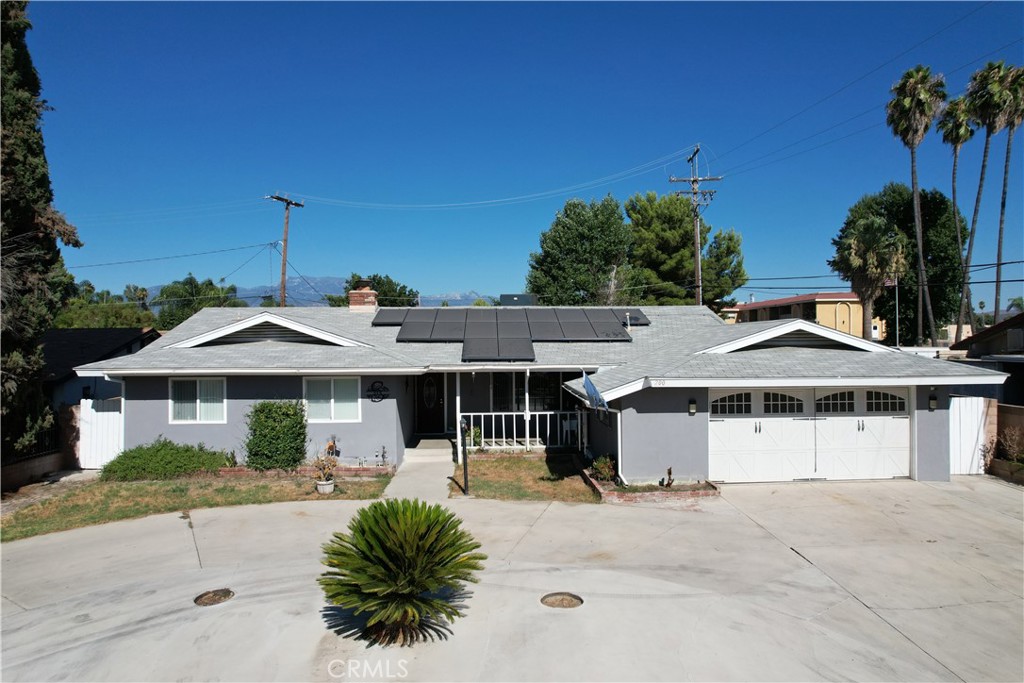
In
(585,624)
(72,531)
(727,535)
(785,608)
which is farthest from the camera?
(72,531)

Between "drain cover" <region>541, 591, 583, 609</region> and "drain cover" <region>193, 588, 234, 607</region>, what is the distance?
12.8 feet

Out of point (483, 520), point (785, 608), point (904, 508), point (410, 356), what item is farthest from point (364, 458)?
point (904, 508)

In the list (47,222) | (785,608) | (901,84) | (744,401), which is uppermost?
(901,84)

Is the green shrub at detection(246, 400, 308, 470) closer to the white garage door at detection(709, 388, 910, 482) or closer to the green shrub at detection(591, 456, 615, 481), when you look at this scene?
the green shrub at detection(591, 456, 615, 481)

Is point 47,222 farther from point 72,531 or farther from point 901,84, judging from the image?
point 901,84

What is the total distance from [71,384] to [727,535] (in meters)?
19.4

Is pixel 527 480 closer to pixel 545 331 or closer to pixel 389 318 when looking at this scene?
pixel 545 331

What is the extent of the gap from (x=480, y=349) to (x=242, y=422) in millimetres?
6313

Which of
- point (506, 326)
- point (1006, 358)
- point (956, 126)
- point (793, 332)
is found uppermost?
point (956, 126)

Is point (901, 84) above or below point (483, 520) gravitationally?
above

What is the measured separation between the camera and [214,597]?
292 inches

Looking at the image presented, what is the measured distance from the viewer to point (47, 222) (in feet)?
41.9

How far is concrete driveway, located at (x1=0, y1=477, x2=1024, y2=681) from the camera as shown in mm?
5797

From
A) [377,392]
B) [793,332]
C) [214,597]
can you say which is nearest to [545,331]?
[377,392]
